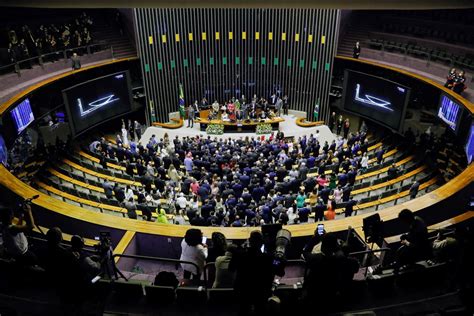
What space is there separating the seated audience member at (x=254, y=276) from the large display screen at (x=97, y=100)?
1291cm

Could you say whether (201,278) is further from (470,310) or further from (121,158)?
(121,158)

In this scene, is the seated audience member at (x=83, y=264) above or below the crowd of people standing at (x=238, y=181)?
above

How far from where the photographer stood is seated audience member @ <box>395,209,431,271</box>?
14.1ft

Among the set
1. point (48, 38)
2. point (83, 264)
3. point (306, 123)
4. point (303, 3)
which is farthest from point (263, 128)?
point (83, 264)

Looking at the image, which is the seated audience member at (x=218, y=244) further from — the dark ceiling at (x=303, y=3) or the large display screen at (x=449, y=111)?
the large display screen at (x=449, y=111)

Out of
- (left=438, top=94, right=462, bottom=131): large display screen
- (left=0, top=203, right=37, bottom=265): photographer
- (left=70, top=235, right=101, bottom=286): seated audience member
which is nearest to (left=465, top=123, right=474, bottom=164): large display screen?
(left=438, top=94, right=462, bottom=131): large display screen

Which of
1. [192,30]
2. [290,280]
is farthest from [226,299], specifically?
[192,30]

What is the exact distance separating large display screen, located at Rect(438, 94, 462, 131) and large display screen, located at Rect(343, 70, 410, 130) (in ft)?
6.44

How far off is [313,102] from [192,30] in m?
7.35

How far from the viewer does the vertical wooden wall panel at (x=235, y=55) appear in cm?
1880

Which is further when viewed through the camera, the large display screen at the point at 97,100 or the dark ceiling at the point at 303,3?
the large display screen at the point at 97,100

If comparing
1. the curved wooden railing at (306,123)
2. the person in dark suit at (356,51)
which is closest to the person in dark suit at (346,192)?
the curved wooden railing at (306,123)

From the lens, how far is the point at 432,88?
1360 cm

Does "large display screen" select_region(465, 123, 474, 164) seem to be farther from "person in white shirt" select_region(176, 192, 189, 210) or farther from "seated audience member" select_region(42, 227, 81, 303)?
"seated audience member" select_region(42, 227, 81, 303)
